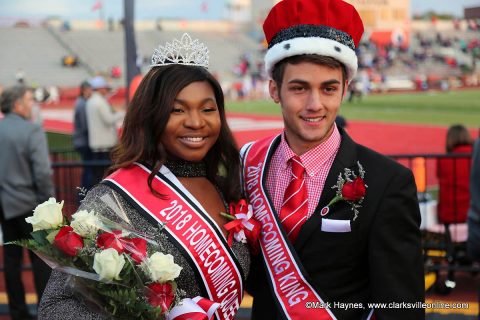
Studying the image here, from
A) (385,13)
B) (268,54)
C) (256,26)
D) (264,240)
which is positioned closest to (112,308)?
(264,240)

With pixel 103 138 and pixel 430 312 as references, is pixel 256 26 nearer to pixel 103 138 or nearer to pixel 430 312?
pixel 103 138

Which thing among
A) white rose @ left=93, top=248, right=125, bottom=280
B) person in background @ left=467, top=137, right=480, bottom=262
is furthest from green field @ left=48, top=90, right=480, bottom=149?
white rose @ left=93, top=248, right=125, bottom=280

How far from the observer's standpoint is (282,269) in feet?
7.48

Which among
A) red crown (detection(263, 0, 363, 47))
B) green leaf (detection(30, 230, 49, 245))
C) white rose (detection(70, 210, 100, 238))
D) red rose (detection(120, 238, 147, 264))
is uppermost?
red crown (detection(263, 0, 363, 47))

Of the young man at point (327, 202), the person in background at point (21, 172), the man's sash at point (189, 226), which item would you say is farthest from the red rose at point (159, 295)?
the person in background at point (21, 172)

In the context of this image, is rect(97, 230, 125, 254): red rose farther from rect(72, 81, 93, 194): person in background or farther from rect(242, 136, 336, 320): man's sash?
rect(72, 81, 93, 194): person in background

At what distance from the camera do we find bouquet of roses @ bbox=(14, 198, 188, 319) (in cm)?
187

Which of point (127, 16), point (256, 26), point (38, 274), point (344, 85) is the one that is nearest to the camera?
point (344, 85)

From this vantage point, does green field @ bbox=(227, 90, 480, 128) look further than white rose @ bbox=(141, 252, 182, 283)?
Yes

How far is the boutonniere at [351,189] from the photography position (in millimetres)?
2115

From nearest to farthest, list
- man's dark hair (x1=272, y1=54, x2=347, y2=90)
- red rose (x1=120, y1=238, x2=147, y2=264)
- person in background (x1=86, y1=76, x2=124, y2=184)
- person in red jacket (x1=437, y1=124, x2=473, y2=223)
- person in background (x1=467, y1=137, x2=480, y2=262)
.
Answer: red rose (x1=120, y1=238, x2=147, y2=264) < man's dark hair (x1=272, y1=54, x2=347, y2=90) < person in background (x1=467, y1=137, x2=480, y2=262) < person in red jacket (x1=437, y1=124, x2=473, y2=223) < person in background (x1=86, y1=76, x2=124, y2=184)

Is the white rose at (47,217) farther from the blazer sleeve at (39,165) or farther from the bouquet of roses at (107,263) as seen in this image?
the blazer sleeve at (39,165)

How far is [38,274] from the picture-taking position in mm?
5297

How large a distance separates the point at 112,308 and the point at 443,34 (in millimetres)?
64039
